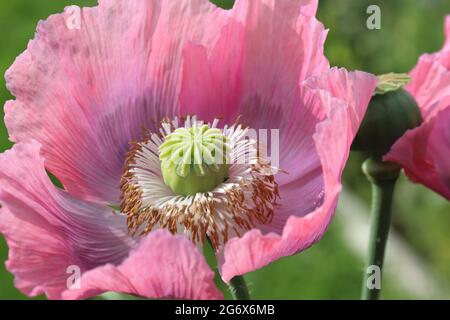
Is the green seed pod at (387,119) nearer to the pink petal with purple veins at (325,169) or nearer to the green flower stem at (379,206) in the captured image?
the green flower stem at (379,206)

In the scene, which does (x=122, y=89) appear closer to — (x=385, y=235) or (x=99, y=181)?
(x=99, y=181)

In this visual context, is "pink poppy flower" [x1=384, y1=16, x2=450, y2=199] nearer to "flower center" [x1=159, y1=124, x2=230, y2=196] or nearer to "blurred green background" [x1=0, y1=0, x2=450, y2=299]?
"flower center" [x1=159, y1=124, x2=230, y2=196]

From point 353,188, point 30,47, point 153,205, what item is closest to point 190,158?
point 153,205

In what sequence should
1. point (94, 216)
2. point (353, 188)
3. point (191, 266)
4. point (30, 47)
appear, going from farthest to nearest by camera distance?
point (353, 188) → point (94, 216) → point (30, 47) → point (191, 266)

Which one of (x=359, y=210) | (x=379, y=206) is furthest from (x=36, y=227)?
(x=359, y=210)

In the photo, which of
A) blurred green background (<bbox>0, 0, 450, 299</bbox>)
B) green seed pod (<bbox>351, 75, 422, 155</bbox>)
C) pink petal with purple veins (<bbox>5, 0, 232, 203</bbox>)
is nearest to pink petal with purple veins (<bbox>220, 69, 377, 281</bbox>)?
green seed pod (<bbox>351, 75, 422, 155</bbox>)

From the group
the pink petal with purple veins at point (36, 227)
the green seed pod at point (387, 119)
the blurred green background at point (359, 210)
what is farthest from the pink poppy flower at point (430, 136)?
the blurred green background at point (359, 210)

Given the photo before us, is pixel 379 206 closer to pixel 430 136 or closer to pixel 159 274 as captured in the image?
pixel 430 136
